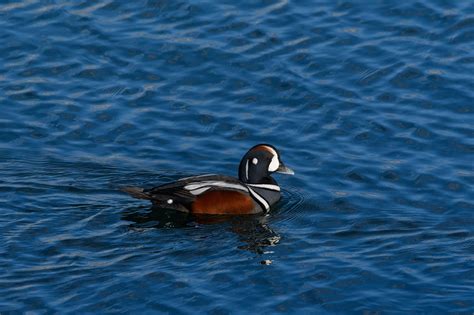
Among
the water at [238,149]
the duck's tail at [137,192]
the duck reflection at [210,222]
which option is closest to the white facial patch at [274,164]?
the water at [238,149]

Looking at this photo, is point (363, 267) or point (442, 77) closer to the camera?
point (363, 267)

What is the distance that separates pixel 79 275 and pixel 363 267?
3.55m

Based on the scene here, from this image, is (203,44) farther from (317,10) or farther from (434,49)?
(434,49)

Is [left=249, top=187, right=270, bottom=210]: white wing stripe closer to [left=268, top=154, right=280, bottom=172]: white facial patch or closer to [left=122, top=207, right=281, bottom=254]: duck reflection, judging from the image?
[left=122, top=207, right=281, bottom=254]: duck reflection

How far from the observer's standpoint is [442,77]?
2170 cm

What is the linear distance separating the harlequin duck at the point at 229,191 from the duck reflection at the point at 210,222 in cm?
12

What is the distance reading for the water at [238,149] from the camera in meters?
15.5

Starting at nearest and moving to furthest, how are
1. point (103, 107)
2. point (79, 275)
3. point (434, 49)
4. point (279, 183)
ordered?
point (79, 275) < point (279, 183) < point (103, 107) < point (434, 49)

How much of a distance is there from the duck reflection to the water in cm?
5

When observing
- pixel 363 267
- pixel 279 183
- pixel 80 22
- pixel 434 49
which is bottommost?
pixel 363 267

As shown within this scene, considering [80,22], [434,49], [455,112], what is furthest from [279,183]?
[80,22]

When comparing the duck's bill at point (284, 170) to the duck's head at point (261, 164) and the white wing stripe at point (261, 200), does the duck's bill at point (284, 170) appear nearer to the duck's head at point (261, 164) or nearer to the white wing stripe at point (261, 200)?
the duck's head at point (261, 164)

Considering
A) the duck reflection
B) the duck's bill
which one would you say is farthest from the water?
the duck's bill

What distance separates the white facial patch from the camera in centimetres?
1886
